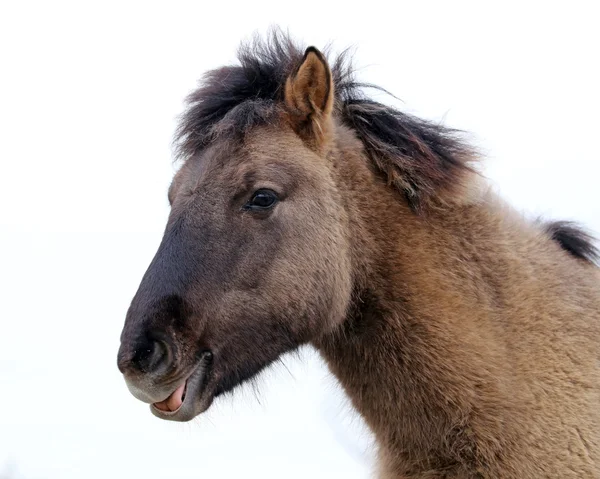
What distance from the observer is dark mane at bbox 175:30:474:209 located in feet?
16.8

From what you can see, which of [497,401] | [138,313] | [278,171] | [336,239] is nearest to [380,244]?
[336,239]

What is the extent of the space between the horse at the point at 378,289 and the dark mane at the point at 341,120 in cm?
1

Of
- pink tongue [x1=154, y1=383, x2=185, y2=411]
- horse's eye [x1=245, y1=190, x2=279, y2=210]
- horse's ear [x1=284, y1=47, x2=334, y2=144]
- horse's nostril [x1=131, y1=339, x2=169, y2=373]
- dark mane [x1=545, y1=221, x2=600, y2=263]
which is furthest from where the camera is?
dark mane [x1=545, y1=221, x2=600, y2=263]

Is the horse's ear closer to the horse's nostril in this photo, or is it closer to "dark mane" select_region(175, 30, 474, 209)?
"dark mane" select_region(175, 30, 474, 209)

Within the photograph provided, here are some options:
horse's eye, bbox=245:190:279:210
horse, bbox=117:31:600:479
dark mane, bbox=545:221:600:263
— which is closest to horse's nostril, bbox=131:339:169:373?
horse, bbox=117:31:600:479


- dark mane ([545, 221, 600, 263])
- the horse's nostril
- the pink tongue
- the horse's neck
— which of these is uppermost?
dark mane ([545, 221, 600, 263])

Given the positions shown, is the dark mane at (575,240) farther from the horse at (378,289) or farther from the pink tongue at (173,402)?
the pink tongue at (173,402)

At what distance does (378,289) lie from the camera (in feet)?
16.1

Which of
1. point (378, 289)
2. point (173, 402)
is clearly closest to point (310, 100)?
point (378, 289)

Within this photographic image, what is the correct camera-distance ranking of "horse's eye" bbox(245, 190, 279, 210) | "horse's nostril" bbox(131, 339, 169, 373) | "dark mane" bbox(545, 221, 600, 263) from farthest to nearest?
"dark mane" bbox(545, 221, 600, 263) → "horse's eye" bbox(245, 190, 279, 210) → "horse's nostril" bbox(131, 339, 169, 373)

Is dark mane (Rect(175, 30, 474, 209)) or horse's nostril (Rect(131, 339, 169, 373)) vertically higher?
dark mane (Rect(175, 30, 474, 209))

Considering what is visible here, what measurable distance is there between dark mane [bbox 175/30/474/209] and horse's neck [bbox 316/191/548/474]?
0.28m

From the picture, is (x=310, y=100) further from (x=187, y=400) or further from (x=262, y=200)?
(x=187, y=400)

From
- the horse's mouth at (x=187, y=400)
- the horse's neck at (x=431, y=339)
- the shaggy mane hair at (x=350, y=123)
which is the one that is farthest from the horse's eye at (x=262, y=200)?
the horse's mouth at (x=187, y=400)
